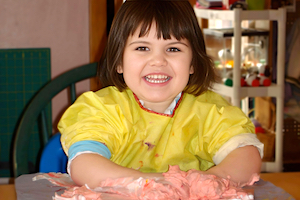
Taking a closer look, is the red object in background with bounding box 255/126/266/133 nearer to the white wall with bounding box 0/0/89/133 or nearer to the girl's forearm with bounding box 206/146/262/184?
the white wall with bounding box 0/0/89/133

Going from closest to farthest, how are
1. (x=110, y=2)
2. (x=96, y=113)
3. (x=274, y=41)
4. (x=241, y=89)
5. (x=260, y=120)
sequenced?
(x=96, y=113) → (x=110, y=2) → (x=241, y=89) → (x=274, y=41) → (x=260, y=120)

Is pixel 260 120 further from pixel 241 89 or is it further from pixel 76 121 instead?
pixel 76 121

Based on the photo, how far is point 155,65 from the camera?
781 mm

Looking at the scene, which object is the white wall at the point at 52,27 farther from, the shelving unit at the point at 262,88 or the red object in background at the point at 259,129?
the red object in background at the point at 259,129

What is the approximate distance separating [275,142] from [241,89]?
1.62 ft

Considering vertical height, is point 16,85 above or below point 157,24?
below

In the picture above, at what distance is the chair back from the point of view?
0.90m

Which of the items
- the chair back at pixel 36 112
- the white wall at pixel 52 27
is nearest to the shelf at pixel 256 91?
the white wall at pixel 52 27

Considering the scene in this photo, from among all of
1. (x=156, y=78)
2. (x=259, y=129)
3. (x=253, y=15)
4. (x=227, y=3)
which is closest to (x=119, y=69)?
(x=156, y=78)

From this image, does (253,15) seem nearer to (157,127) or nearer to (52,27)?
(52,27)

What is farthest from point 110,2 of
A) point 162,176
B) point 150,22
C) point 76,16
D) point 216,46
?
point 162,176

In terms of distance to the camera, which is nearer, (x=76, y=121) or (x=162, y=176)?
(x=162, y=176)

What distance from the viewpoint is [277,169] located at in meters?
2.37

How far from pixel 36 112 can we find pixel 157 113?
12.2 inches
